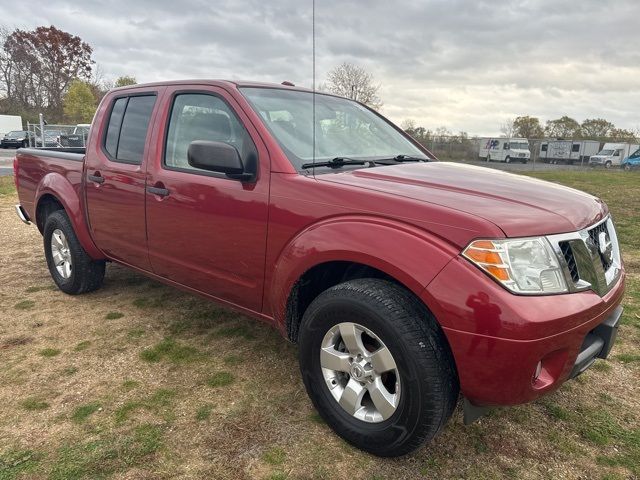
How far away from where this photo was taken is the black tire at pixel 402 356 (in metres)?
2.04

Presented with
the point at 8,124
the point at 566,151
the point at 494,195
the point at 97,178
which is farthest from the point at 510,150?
the point at 8,124

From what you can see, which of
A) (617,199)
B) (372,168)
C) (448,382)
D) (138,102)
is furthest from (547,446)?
(617,199)

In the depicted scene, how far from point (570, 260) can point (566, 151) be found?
36864mm

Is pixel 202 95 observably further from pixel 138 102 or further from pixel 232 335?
pixel 232 335

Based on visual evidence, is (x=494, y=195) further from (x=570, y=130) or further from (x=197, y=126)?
(x=570, y=130)

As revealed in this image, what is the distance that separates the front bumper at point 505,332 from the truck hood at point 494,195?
0.91 ft

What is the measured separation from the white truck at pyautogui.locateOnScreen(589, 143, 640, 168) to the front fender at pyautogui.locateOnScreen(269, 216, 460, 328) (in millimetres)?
35537

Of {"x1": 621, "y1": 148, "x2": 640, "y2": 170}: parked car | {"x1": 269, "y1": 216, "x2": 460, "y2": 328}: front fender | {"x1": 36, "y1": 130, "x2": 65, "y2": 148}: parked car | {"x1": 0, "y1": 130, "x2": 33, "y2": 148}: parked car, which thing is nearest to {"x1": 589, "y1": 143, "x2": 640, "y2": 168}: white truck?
{"x1": 621, "y1": 148, "x2": 640, "y2": 170}: parked car

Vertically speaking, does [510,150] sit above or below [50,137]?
below

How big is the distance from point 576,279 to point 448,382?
70 centimetres

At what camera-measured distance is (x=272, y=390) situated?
2908mm

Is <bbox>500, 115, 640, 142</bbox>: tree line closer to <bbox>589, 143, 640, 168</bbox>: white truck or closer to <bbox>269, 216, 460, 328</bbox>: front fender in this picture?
<bbox>589, 143, 640, 168</bbox>: white truck

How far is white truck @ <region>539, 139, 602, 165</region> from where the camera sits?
112 feet

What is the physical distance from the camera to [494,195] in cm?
229
